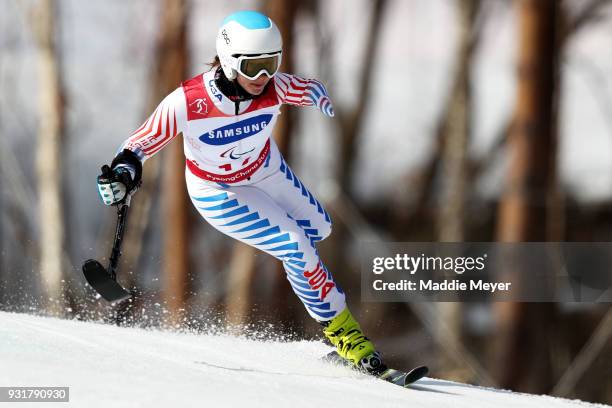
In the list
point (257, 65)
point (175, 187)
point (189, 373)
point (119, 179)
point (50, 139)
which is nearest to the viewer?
point (189, 373)

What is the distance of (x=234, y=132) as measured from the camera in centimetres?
515

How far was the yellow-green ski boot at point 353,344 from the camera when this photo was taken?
5406 millimetres

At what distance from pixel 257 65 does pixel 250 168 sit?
72 cm

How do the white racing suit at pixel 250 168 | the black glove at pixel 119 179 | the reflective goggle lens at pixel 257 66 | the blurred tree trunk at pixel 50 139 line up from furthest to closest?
the blurred tree trunk at pixel 50 139 < the white racing suit at pixel 250 168 < the reflective goggle lens at pixel 257 66 < the black glove at pixel 119 179

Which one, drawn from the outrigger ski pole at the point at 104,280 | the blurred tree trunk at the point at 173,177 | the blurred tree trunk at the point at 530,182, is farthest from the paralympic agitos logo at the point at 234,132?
the blurred tree trunk at the point at 173,177

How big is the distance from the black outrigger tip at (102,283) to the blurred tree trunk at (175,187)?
7988 mm

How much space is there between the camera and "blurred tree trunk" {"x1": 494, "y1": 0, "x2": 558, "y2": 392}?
1080 centimetres

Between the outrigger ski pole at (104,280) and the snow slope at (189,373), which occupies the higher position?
the outrigger ski pole at (104,280)

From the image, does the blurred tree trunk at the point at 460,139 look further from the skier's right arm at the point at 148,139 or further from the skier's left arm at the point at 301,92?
the skier's right arm at the point at 148,139

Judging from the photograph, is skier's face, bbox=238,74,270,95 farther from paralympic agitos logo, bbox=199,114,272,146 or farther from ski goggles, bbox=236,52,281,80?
paralympic agitos logo, bbox=199,114,272,146

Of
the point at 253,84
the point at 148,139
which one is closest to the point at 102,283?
the point at 148,139

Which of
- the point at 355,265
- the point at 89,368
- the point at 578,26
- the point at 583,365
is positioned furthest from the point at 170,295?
the point at 89,368

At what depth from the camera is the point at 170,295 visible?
43.2 ft

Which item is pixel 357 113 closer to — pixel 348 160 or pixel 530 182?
pixel 348 160
